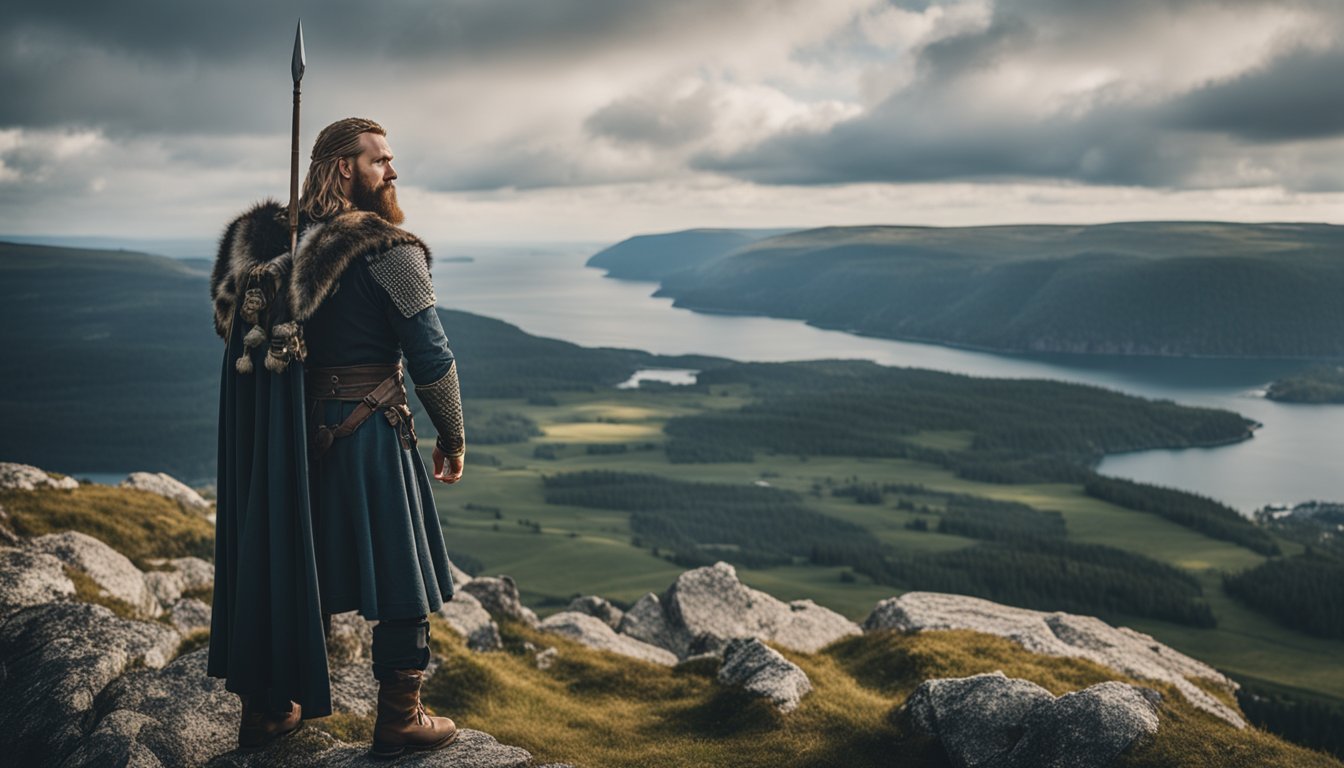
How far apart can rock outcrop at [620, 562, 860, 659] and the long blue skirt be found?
658 inches

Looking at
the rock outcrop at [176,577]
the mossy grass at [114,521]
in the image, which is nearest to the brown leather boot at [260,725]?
the rock outcrop at [176,577]

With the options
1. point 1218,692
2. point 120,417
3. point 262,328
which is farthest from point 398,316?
point 120,417

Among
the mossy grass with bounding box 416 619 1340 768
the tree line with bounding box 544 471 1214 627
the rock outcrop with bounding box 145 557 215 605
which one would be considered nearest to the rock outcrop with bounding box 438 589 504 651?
the mossy grass with bounding box 416 619 1340 768

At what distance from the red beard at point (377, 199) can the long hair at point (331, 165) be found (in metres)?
0.07

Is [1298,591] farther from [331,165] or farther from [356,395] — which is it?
[331,165]

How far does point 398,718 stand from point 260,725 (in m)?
1.24

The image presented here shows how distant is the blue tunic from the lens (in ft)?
21.1

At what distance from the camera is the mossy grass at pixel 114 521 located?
17.2m

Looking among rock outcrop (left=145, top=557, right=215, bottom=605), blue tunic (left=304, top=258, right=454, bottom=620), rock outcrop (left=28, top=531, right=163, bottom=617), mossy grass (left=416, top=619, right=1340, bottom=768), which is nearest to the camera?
blue tunic (left=304, top=258, right=454, bottom=620)

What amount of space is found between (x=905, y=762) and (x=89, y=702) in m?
7.11

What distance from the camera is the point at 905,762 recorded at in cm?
852

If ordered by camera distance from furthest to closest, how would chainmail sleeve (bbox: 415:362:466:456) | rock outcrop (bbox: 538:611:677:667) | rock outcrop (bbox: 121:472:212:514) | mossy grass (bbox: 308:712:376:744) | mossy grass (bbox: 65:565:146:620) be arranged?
1. rock outcrop (bbox: 121:472:212:514)
2. rock outcrop (bbox: 538:611:677:667)
3. mossy grass (bbox: 65:565:146:620)
4. mossy grass (bbox: 308:712:376:744)
5. chainmail sleeve (bbox: 415:362:466:456)

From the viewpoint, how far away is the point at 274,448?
6496mm

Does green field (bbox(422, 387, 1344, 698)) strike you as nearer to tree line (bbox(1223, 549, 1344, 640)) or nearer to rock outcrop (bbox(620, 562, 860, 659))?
tree line (bbox(1223, 549, 1344, 640))
